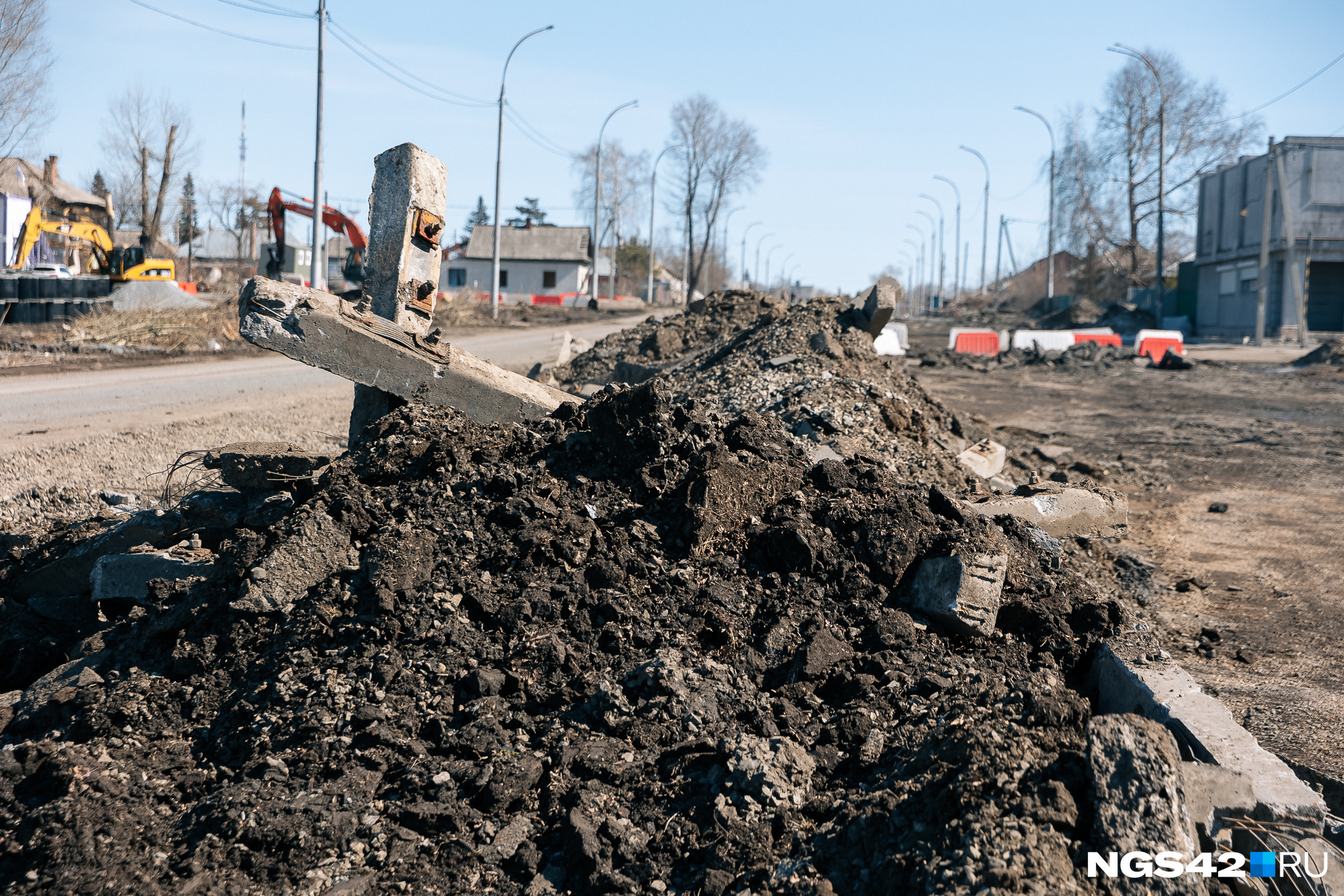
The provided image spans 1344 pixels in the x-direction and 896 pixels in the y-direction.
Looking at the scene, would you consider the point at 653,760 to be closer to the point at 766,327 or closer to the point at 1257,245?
the point at 766,327

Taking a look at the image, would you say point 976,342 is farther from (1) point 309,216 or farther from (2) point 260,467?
(2) point 260,467

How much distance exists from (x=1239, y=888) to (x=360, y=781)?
252 centimetres

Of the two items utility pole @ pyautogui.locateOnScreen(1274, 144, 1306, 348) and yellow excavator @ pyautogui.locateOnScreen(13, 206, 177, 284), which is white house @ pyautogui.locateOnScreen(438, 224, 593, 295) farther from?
utility pole @ pyautogui.locateOnScreen(1274, 144, 1306, 348)

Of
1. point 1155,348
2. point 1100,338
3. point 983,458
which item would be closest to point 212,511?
point 983,458

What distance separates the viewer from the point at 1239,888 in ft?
7.97

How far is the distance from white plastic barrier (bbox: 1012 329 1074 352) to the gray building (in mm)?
10875

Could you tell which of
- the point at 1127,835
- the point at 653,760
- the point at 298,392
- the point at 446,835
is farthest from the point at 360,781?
the point at 298,392

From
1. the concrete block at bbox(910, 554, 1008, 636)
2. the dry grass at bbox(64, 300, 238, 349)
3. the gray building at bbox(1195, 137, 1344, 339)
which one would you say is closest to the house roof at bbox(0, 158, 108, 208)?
the dry grass at bbox(64, 300, 238, 349)

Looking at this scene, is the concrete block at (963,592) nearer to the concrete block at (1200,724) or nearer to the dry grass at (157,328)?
the concrete block at (1200,724)

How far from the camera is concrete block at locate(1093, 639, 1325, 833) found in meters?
2.68

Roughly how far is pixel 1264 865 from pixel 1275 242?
3857cm

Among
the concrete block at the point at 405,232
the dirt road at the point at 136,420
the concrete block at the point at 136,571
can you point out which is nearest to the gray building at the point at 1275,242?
the dirt road at the point at 136,420

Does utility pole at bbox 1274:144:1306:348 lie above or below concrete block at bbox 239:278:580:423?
above

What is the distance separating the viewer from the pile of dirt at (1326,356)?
865 inches
